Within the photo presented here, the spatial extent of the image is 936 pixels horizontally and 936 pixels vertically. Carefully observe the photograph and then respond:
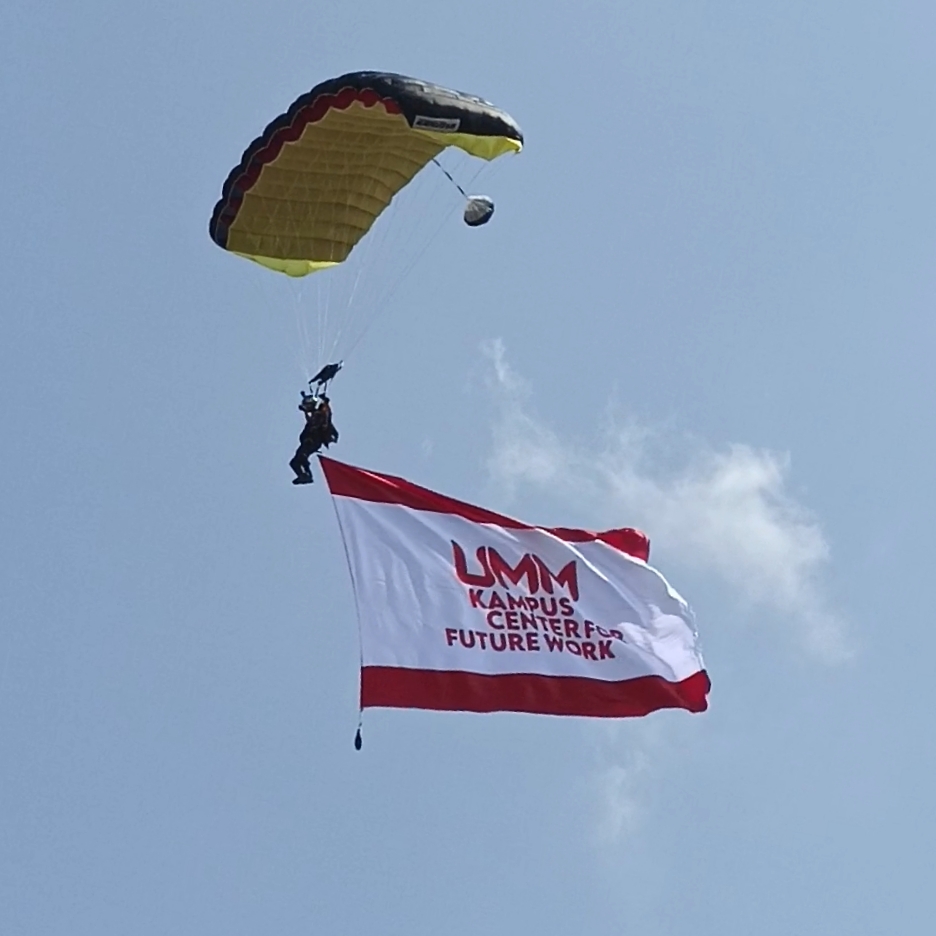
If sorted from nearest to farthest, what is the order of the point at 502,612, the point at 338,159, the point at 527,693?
the point at 527,693 < the point at 502,612 < the point at 338,159

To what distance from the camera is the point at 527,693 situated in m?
26.5

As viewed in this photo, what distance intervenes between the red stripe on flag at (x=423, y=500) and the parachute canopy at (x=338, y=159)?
8.57 ft

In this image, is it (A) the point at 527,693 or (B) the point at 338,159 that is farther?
(B) the point at 338,159

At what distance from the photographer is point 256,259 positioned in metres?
28.2

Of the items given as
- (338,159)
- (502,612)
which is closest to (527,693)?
(502,612)

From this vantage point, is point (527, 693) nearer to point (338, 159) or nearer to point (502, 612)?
point (502, 612)

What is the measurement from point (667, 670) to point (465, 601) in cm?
237

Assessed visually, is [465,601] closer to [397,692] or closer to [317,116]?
[397,692]

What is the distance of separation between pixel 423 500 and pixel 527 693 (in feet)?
7.66

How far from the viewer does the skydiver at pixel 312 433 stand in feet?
88.5

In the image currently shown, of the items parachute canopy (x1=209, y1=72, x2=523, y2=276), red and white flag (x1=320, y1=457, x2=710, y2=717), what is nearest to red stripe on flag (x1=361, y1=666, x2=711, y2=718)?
red and white flag (x1=320, y1=457, x2=710, y2=717)

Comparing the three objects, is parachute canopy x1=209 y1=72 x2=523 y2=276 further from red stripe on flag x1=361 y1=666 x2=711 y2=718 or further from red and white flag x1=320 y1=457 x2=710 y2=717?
red stripe on flag x1=361 y1=666 x2=711 y2=718

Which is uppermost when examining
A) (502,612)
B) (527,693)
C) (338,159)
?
(338,159)

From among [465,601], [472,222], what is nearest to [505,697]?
[465,601]
